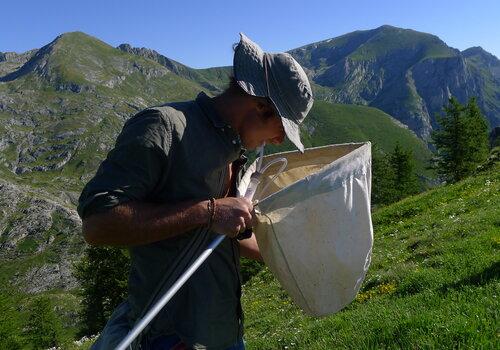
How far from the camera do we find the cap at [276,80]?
10.5 feet

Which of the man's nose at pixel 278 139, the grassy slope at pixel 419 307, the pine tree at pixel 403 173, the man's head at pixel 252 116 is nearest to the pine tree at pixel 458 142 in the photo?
the pine tree at pixel 403 173

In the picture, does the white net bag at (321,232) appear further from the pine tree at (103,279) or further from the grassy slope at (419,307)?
the pine tree at (103,279)

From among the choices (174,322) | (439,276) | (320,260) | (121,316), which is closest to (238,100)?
(320,260)

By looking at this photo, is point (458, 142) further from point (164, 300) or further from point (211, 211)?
point (164, 300)

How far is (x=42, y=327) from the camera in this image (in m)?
77.1

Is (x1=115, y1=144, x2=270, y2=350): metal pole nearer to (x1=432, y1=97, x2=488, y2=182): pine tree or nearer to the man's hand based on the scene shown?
the man's hand

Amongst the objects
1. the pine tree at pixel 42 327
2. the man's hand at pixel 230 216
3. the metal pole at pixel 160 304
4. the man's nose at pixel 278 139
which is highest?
the man's nose at pixel 278 139

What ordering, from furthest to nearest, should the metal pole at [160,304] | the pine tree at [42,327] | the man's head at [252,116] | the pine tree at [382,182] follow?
the pine tree at [42,327] → the pine tree at [382,182] → the man's head at [252,116] → the metal pole at [160,304]

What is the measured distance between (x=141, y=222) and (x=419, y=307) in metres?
5.32

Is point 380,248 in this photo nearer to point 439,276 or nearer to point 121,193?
point 439,276

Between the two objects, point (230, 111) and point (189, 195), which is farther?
point (230, 111)

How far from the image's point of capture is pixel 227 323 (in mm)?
3441

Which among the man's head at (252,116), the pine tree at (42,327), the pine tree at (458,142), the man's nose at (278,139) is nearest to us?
the man's head at (252,116)

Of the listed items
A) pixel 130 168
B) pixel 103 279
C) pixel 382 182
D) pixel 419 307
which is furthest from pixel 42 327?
pixel 130 168
